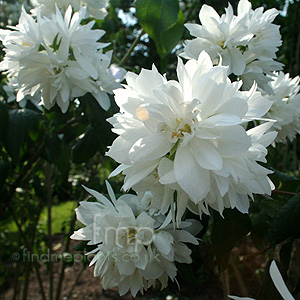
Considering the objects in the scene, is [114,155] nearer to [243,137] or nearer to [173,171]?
[173,171]

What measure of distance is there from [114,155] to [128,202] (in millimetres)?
260

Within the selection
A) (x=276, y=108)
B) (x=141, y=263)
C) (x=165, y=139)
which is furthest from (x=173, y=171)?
(x=276, y=108)

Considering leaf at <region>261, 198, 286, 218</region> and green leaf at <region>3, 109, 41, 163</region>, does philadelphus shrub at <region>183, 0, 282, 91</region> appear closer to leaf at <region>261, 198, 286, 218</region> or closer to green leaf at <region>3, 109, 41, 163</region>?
leaf at <region>261, 198, 286, 218</region>

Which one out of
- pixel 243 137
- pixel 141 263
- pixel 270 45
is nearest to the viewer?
pixel 243 137

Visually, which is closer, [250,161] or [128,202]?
[250,161]

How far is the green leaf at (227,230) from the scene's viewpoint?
2.26 feet

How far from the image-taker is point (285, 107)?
1.04 metres

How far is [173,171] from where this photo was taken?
20.1 inches

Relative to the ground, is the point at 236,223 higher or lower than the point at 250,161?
lower

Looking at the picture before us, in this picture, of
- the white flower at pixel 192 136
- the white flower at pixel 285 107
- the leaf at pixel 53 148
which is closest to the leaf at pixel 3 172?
the leaf at pixel 53 148

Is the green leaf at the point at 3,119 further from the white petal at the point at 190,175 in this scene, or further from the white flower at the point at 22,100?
the white petal at the point at 190,175

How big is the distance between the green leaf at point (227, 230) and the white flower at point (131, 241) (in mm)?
61

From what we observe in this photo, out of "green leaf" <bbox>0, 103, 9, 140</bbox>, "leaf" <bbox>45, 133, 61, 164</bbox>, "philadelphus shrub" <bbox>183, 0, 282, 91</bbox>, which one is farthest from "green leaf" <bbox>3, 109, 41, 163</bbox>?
"philadelphus shrub" <bbox>183, 0, 282, 91</bbox>

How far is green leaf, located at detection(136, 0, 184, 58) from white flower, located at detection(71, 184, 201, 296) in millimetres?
558
